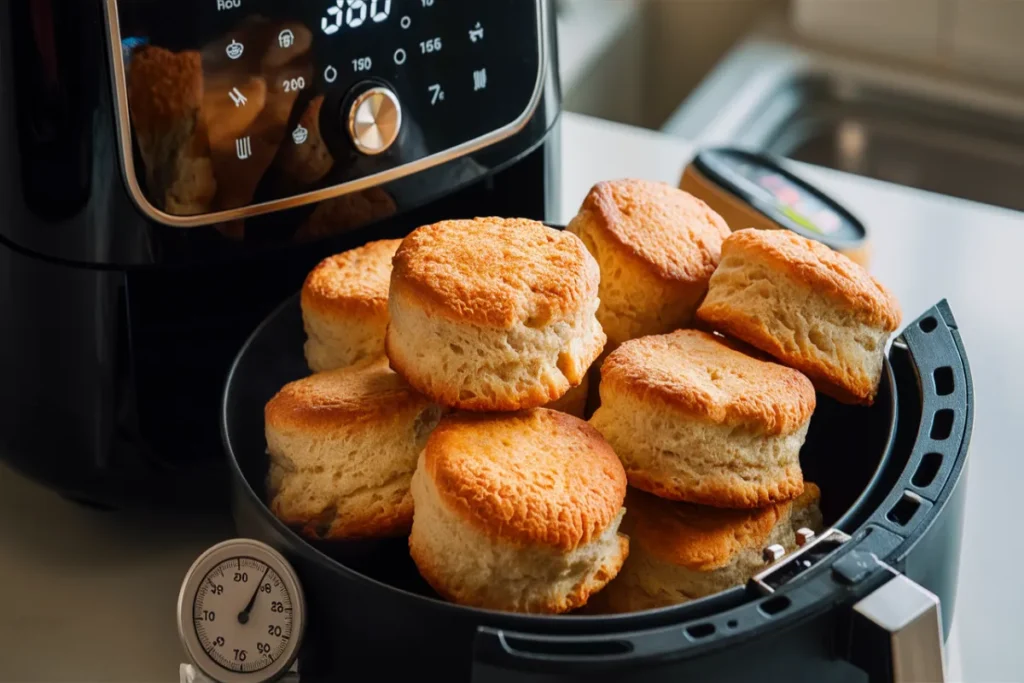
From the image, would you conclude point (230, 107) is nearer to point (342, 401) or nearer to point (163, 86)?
point (163, 86)

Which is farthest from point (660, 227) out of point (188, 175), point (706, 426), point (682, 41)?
point (682, 41)

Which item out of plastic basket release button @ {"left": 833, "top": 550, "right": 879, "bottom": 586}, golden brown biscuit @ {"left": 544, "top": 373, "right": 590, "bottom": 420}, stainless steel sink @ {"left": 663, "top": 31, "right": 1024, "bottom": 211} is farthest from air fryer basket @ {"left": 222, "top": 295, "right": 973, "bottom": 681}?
stainless steel sink @ {"left": 663, "top": 31, "right": 1024, "bottom": 211}

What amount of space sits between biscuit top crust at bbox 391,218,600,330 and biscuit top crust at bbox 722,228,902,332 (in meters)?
0.08

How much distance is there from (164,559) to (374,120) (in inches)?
10.8

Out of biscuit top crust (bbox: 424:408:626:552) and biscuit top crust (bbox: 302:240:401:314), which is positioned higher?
biscuit top crust (bbox: 302:240:401:314)

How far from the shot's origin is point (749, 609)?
0.48m

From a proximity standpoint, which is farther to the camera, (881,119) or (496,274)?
(881,119)

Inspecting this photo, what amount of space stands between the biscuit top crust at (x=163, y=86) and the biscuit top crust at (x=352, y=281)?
11cm

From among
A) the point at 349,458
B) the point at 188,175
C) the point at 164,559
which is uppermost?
the point at 188,175

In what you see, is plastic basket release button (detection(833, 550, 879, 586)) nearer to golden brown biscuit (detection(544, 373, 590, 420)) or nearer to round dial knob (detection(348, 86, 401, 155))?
golden brown biscuit (detection(544, 373, 590, 420))

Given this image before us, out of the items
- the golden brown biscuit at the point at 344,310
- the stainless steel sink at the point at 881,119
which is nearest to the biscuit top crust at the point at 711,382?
the golden brown biscuit at the point at 344,310

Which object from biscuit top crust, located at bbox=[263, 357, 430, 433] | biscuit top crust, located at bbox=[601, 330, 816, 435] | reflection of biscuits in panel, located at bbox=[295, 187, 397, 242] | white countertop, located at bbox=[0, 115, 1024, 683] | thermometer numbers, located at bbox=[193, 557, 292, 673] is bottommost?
white countertop, located at bbox=[0, 115, 1024, 683]

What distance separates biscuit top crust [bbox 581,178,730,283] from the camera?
0.64 meters

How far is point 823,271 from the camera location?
0.61 meters
